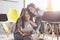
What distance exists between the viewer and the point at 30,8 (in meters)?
1.10

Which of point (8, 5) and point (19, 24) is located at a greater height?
point (8, 5)

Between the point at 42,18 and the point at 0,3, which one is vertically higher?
the point at 0,3

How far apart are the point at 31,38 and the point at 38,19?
182 millimetres

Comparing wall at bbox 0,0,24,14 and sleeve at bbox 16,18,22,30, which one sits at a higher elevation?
wall at bbox 0,0,24,14

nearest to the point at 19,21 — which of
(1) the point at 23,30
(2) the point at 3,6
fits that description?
(1) the point at 23,30

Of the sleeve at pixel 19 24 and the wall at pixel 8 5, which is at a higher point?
the wall at pixel 8 5

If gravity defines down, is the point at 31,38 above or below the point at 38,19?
below

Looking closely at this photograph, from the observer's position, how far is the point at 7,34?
3.54 feet

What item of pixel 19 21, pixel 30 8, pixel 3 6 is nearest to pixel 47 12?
pixel 30 8

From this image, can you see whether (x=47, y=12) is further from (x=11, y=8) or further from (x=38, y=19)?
(x=11, y=8)

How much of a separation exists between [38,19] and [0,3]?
366 mm

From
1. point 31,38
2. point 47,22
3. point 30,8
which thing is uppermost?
point 30,8

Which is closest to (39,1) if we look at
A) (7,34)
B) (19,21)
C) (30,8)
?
(30,8)

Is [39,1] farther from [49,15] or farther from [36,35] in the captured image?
[36,35]
